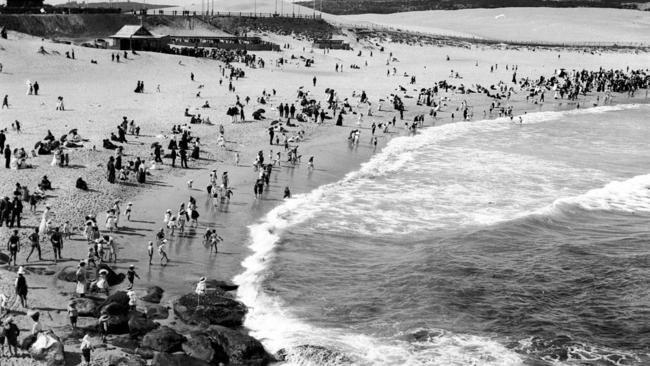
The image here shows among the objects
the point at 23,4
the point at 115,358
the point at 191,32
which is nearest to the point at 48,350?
the point at 115,358

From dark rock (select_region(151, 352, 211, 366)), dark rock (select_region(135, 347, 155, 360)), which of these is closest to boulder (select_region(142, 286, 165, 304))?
dark rock (select_region(135, 347, 155, 360))

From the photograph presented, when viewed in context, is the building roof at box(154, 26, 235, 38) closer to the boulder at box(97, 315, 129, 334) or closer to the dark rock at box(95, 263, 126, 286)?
the dark rock at box(95, 263, 126, 286)

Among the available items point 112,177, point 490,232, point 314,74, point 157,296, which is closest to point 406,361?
point 157,296

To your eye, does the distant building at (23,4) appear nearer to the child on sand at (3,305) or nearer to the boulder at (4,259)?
the boulder at (4,259)

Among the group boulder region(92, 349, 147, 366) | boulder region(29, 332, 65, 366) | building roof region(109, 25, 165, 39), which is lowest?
boulder region(92, 349, 147, 366)

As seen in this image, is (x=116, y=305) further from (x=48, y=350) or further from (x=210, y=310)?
(x=48, y=350)
